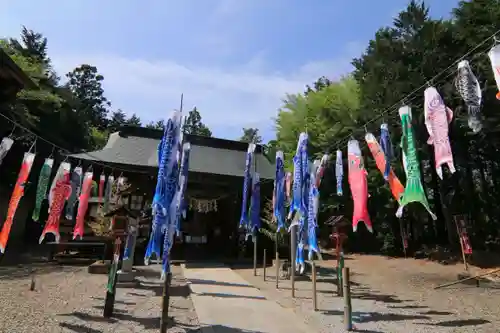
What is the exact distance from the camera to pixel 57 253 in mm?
13805

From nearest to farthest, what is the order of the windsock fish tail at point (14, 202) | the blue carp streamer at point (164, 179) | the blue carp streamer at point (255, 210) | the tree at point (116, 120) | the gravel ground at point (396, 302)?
the blue carp streamer at point (164, 179), the gravel ground at point (396, 302), the windsock fish tail at point (14, 202), the blue carp streamer at point (255, 210), the tree at point (116, 120)

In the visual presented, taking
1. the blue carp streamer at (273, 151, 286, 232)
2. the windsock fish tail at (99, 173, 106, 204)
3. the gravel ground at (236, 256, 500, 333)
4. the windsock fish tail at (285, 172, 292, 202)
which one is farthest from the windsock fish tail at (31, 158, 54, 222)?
the windsock fish tail at (285, 172, 292, 202)

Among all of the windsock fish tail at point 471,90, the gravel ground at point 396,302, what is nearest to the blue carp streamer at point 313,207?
the gravel ground at point 396,302

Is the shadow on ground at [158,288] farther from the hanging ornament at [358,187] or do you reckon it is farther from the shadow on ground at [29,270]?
the hanging ornament at [358,187]

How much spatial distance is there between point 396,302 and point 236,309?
14.5 ft

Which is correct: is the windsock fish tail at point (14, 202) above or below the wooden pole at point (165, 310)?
above

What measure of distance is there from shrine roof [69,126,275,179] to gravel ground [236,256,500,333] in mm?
5001

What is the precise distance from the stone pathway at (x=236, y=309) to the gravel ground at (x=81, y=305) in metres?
0.28

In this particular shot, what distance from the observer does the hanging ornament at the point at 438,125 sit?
506 centimetres

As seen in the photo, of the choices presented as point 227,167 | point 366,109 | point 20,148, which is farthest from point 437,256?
point 20,148

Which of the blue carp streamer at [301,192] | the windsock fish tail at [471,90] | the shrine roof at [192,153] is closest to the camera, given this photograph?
the windsock fish tail at [471,90]

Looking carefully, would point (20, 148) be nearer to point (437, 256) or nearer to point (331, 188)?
point (331, 188)

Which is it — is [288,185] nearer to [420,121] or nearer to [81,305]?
[81,305]

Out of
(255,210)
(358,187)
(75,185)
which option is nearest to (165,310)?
Result: (358,187)
